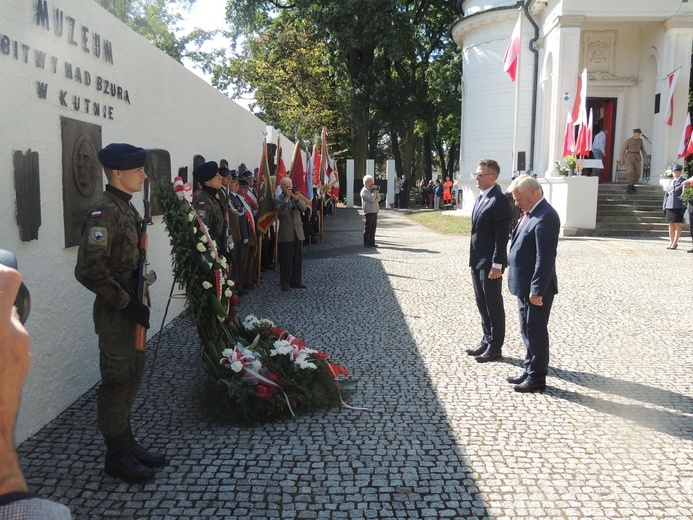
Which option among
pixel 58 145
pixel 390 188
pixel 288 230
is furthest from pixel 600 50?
pixel 58 145

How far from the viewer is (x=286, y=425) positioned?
450 centimetres

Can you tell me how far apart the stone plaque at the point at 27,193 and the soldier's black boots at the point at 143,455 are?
154cm

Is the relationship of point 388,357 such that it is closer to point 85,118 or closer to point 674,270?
point 85,118

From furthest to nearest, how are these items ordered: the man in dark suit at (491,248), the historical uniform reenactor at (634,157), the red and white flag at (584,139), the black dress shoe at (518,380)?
the historical uniform reenactor at (634,157)
the red and white flag at (584,139)
the man in dark suit at (491,248)
the black dress shoe at (518,380)

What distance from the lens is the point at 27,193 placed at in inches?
165

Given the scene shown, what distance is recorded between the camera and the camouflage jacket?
342cm

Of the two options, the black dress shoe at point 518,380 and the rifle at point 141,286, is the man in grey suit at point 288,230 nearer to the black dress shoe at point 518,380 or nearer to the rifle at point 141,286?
the black dress shoe at point 518,380

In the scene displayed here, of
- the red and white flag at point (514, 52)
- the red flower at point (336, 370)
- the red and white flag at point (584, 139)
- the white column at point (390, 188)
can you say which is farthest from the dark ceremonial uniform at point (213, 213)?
the white column at point (390, 188)

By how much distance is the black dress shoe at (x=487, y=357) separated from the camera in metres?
6.10

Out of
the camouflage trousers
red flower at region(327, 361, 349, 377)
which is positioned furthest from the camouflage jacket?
red flower at region(327, 361, 349, 377)

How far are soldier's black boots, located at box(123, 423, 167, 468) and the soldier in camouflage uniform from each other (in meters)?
0.01

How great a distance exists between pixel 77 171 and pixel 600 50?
68.2 ft

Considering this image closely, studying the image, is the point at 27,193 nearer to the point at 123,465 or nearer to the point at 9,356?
the point at 123,465

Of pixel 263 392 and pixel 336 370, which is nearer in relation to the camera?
pixel 263 392
